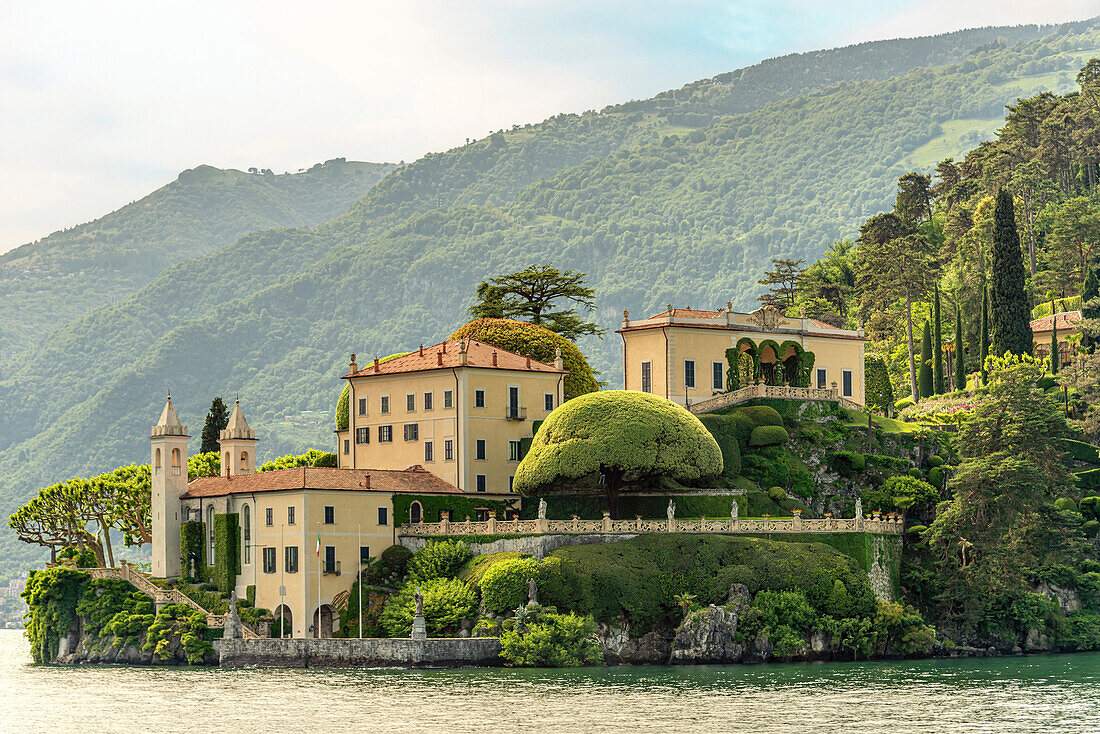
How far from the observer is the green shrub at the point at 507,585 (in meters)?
71.1

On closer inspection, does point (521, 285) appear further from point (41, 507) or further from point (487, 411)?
point (41, 507)

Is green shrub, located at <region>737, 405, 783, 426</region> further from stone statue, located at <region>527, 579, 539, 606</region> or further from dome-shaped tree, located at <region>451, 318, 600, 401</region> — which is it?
stone statue, located at <region>527, 579, 539, 606</region>

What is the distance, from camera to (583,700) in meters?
58.7

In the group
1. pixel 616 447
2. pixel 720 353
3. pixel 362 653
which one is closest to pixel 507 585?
pixel 362 653

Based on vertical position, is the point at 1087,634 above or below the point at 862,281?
below

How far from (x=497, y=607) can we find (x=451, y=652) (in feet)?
9.83

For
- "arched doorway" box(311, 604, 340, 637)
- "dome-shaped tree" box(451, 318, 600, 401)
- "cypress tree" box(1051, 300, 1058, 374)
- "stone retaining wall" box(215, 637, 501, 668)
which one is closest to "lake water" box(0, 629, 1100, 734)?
"stone retaining wall" box(215, 637, 501, 668)

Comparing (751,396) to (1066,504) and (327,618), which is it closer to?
(1066,504)

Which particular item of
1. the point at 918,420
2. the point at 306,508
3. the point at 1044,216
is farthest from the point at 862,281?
the point at 306,508

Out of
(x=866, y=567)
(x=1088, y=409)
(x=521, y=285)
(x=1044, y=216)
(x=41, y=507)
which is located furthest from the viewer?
(x=1044, y=216)

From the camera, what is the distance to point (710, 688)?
62438 millimetres

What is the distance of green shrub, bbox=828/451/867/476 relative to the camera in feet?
281

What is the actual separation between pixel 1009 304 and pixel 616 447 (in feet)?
126

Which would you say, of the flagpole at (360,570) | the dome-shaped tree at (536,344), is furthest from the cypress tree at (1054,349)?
the flagpole at (360,570)
